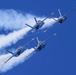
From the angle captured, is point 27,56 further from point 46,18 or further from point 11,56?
point 46,18

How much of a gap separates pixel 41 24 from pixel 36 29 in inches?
56.7

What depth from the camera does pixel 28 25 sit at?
83.6 meters

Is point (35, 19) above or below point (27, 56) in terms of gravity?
above

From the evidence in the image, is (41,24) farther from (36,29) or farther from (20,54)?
(20,54)

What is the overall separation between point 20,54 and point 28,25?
5.89m

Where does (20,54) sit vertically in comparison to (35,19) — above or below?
below

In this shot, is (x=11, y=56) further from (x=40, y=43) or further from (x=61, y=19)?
(x=61, y=19)

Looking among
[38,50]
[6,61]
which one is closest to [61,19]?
[38,50]

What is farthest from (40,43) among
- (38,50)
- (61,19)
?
(61,19)

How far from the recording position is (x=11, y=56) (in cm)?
8231

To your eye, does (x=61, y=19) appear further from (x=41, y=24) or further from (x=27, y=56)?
(x=27, y=56)

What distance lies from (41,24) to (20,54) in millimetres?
7587

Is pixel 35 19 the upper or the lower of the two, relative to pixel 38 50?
upper

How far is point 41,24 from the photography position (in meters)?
85.1
